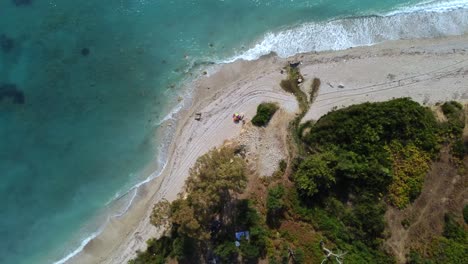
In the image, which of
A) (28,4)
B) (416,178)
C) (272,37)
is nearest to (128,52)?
(28,4)

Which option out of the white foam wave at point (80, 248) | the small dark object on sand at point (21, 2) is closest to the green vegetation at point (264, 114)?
the white foam wave at point (80, 248)

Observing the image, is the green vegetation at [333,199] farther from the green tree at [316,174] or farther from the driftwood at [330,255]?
the driftwood at [330,255]

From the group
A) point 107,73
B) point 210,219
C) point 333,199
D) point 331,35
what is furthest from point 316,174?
point 107,73

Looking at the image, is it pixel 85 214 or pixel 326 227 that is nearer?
pixel 326 227

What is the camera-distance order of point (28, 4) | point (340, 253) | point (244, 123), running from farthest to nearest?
point (28, 4), point (244, 123), point (340, 253)

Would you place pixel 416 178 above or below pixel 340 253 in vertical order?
above

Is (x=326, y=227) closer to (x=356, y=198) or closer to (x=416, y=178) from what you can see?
(x=356, y=198)

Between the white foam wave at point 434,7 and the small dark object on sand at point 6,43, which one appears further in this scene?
the small dark object on sand at point 6,43

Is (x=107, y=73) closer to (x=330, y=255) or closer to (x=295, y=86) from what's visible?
(x=295, y=86)
